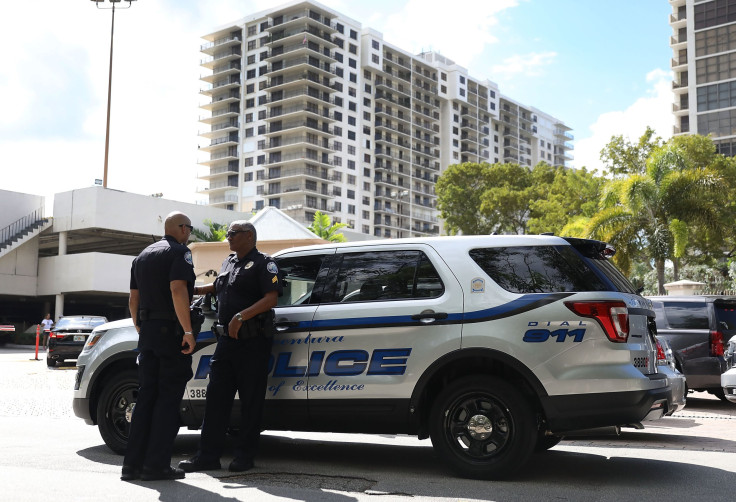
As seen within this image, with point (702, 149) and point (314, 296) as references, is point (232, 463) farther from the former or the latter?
point (702, 149)

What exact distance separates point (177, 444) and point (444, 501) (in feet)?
11.9

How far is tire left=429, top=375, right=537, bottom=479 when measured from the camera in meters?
5.38

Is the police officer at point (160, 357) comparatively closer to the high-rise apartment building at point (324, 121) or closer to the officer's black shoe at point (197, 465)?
the officer's black shoe at point (197, 465)

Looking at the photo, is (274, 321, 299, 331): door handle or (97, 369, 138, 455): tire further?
(97, 369, 138, 455): tire

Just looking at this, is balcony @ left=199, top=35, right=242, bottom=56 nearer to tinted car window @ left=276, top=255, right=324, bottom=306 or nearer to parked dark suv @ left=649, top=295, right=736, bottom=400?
parked dark suv @ left=649, top=295, right=736, bottom=400

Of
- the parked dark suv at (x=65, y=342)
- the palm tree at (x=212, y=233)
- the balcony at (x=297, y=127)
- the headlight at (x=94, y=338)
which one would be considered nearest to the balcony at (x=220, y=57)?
the balcony at (x=297, y=127)

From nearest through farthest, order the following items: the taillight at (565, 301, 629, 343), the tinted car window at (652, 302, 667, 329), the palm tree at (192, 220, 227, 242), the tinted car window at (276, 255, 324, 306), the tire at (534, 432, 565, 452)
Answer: the taillight at (565, 301, 629, 343) → the tinted car window at (276, 255, 324, 306) → the tire at (534, 432, 565, 452) → the tinted car window at (652, 302, 667, 329) → the palm tree at (192, 220, 227, 242)

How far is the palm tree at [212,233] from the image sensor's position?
4131 centimetres

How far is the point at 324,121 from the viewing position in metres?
88.4

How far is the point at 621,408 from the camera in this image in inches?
205

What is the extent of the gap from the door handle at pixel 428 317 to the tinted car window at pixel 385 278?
0.54 ft

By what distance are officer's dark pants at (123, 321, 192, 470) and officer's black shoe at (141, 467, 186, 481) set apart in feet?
0.13

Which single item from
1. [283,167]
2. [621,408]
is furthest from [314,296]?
[283,167]

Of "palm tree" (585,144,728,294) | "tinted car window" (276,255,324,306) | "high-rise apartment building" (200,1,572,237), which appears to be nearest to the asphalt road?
"tinted car window" (276,255,324,306)
